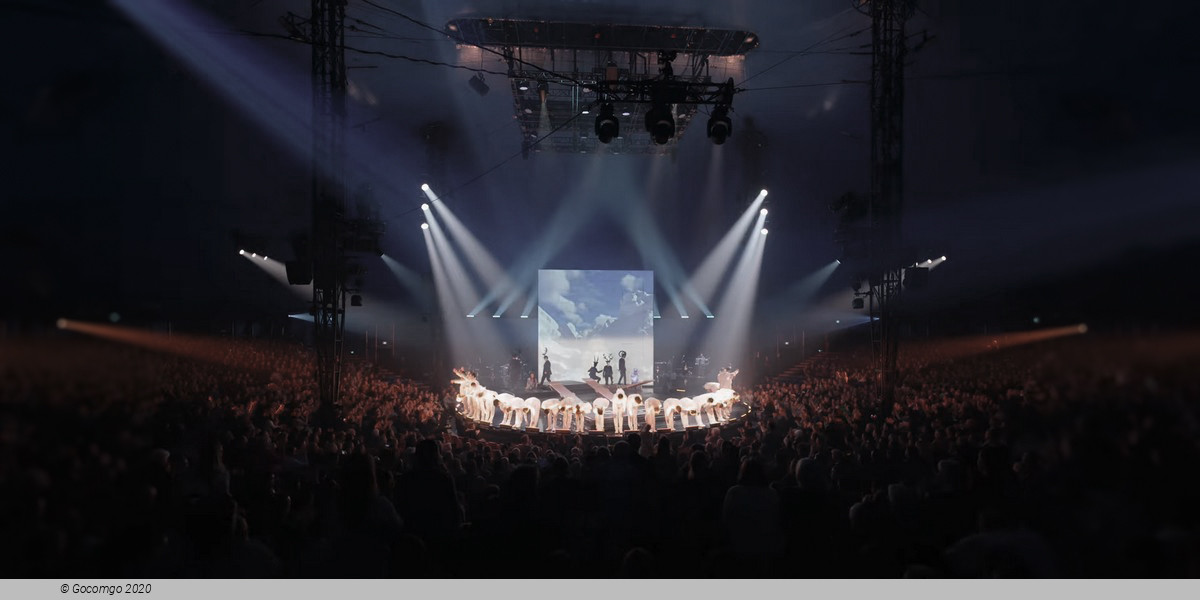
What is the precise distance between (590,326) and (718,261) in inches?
190

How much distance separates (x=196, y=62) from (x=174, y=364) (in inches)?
226

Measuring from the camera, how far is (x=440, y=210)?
61.5 ft

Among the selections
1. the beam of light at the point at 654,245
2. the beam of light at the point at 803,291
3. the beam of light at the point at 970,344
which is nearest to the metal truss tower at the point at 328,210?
the beam of light at the point at 970,344

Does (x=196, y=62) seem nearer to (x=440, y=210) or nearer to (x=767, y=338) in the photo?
(x=440, y=210)

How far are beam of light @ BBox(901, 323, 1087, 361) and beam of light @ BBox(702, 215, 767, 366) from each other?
5563 millimetres

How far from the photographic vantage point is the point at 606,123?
834 cm

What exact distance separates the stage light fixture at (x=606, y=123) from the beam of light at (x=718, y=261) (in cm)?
1129

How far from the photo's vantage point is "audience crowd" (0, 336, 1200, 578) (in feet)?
10.5


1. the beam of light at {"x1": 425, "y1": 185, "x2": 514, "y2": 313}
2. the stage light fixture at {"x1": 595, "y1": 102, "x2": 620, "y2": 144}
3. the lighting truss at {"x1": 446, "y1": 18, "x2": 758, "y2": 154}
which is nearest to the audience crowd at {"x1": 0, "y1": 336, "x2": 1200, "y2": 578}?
the stage light fixture at {"x1": 595, "y1": 102, "x2": 620, "y2": 144}

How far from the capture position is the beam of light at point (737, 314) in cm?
2075

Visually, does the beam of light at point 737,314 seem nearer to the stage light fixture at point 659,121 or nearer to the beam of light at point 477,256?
the beam of light at point 477,256

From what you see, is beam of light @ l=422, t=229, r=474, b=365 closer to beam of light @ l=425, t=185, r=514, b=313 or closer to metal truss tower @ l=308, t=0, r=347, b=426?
beam of light @ l=425, t=185, r=514, b=313

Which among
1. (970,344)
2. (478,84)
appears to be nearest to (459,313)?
(478,84)

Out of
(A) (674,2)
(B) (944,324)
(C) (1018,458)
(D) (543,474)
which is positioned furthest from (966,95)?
(D) (543,474)
